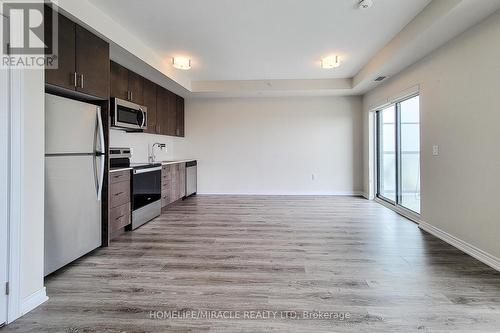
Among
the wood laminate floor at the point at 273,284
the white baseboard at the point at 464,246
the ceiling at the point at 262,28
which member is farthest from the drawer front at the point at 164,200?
the white baseboard at the point at 464,246

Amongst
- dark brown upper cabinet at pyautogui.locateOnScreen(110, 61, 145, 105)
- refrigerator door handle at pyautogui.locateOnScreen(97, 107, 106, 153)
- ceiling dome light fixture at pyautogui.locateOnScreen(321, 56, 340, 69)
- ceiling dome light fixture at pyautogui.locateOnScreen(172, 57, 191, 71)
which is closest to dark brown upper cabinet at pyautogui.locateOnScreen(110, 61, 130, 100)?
dark brown upper cabinet at pyautogui.locateOnScreen(110, 61, 145, 105)

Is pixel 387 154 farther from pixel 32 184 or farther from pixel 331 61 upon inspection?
pixel 32 184

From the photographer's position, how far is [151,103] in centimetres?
496

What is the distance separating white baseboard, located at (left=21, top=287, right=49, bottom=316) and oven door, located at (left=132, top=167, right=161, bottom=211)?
1.80m

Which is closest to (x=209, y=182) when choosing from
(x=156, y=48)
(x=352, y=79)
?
(x=156, y=48)

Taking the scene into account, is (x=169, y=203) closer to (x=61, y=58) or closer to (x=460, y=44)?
(x=61, y=58)

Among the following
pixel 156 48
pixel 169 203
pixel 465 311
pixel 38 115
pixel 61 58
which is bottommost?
pixel 465 311

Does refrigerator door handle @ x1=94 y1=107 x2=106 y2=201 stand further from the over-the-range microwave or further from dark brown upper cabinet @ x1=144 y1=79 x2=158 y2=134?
Result: dark brown upper cabinet @ x1=144 y1=79 x2=158 y2=134

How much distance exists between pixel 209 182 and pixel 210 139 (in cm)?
109

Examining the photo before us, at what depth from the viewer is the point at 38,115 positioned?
1.99 meters

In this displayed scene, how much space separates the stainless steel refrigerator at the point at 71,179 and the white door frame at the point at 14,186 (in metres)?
0.46

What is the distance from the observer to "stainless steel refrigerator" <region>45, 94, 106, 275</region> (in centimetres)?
231

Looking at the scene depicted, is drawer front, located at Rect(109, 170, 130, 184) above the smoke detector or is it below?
below

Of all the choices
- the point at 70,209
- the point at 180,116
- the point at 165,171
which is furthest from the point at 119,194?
the point at 180,116
